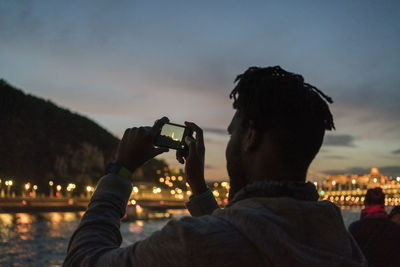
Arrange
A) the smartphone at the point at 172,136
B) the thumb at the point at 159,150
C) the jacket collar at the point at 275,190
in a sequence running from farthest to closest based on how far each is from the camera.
A: the smartphone at the point at 172,136 < the thumb at the point at 159,150 < the jacket collar at the point at 275,190

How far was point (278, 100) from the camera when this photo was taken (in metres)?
1.47

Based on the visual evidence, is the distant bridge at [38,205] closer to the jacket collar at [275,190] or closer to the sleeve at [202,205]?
the sleeve at [202,205]

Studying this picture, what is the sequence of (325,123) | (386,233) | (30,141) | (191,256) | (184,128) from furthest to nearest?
(30,141) < (386,233) < (184,128) < (325,123) < (191,256)

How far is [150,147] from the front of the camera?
62.0 inches

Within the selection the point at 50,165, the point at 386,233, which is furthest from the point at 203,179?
the point at 50,165

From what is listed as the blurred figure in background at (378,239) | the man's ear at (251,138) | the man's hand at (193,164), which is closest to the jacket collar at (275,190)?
the man's ear at (251,138)

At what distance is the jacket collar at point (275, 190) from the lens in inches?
54.4

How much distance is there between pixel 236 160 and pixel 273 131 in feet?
0.48

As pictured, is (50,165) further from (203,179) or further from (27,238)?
(203,179)

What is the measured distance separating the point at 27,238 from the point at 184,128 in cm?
3289

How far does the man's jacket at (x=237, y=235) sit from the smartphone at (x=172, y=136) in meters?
0.33

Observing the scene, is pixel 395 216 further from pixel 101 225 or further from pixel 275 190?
pixel 101 225

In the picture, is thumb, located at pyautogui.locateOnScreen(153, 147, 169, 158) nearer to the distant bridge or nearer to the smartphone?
the smartphone

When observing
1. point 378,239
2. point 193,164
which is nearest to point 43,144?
point 378,239
